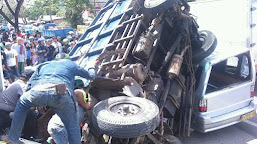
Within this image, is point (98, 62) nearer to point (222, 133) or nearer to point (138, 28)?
point (138, 28)

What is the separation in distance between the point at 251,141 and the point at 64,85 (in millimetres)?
3434

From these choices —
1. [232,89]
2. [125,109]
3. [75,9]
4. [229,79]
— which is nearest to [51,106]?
[125,109]

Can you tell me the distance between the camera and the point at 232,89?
155 inches

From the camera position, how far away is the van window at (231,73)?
172 inches

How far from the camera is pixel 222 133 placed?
440 centimetres

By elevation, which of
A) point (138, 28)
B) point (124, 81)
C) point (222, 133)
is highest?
point (138, 28)

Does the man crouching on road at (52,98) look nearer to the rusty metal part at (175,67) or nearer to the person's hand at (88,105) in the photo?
the person's hand at (88,105)

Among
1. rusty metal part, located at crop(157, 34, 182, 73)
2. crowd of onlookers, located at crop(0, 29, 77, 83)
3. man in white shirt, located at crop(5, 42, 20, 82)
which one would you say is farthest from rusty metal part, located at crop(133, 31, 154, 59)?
man in white shirt, located at crop(5, 42, 20, 82)

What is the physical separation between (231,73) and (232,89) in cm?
97

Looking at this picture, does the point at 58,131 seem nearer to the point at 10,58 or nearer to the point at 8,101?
the point at 8,101

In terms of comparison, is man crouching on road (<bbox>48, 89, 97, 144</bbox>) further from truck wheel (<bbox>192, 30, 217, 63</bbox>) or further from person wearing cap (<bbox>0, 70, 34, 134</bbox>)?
truck wheel (<bbox>192, 30, 217, 63</bbox>)

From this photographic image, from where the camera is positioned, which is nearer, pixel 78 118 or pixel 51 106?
pixel 51 106

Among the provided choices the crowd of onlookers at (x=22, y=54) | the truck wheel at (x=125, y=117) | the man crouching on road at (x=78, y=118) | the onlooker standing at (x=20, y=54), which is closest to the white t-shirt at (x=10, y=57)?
the crowd of onlookers at (x=22, y=54)

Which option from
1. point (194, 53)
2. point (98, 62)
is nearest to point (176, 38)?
point (194, 53)
